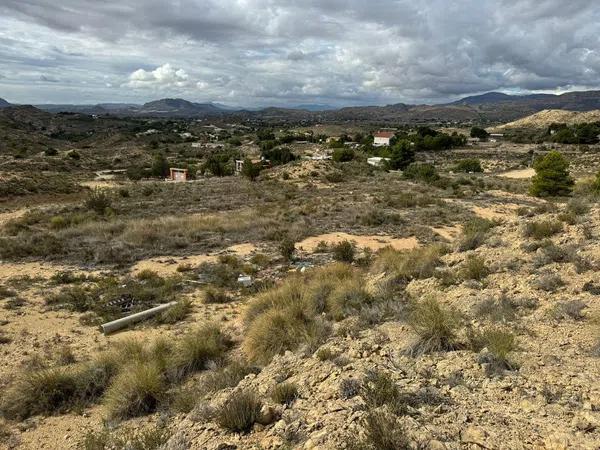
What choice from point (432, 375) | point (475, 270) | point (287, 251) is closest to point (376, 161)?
point (287, 251)

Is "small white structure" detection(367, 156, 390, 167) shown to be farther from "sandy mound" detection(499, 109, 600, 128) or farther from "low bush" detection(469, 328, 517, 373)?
"sandy mound" detection(499, 109, 600, 128)

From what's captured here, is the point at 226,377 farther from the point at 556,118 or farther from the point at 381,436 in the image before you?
the point at 556,118

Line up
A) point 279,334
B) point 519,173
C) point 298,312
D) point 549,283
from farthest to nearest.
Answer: point 519,173, point 298,312, point 549,283, point 279,334

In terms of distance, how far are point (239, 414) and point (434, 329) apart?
3350 mm

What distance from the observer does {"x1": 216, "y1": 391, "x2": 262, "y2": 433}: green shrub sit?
5336 mm

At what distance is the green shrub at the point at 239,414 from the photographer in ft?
17.5

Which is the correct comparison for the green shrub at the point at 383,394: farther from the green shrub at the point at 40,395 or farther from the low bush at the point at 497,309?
the green shrub at the point at 40,395

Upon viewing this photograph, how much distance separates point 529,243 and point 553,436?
836 cm

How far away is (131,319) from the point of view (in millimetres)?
11062

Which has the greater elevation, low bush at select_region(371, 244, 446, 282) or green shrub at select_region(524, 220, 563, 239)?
green shrub at select_region(524, 220, 563, 239)

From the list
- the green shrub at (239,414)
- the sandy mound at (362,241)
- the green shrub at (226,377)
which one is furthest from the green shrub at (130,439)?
the sandy mound at (362,241)

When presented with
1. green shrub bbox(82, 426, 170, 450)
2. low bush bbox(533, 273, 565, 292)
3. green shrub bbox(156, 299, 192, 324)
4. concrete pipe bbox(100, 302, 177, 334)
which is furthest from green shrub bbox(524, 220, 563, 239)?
green shrub bbox(82, 426, 170, 450)

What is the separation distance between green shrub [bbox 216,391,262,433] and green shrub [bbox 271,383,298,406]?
30cm

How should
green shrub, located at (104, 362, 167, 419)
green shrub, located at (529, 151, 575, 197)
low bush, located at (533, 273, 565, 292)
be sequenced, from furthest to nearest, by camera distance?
1. green shrub, located at (529, 151, 575, 197)
2. low bush, located at (533, 273, 565, 292)
3. green shrub, located at (104, 362, 167, 419)
